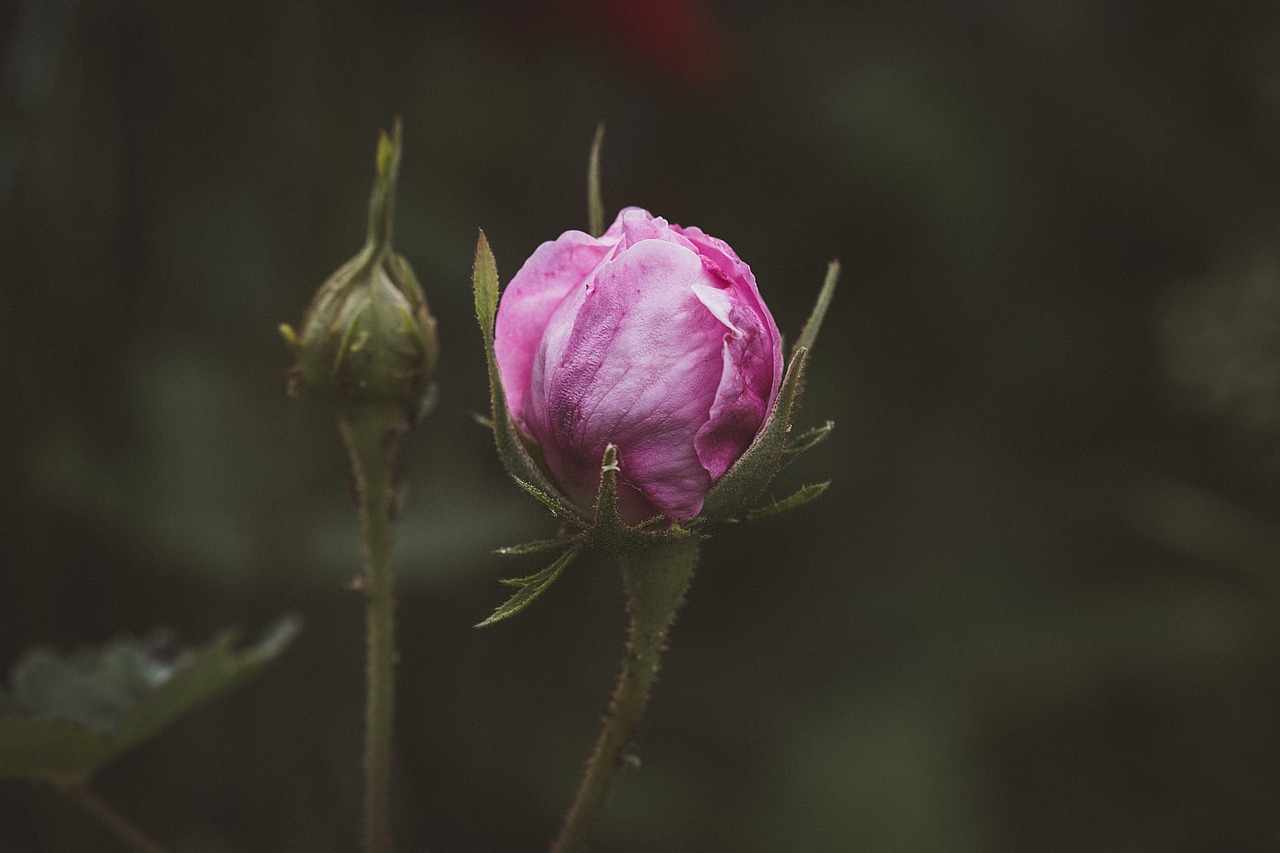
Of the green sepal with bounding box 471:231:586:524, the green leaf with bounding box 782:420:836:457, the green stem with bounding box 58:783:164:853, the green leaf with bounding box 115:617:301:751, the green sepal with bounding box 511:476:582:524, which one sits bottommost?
the green stem with bounding box 58:783:164:853

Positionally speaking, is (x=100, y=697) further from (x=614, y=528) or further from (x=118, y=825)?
(x=614, y=528)

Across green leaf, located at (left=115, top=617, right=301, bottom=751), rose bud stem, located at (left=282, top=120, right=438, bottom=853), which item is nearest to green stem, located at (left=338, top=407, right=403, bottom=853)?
rose bud stem, located at (left=282, top=120, right=438, bottom=853)

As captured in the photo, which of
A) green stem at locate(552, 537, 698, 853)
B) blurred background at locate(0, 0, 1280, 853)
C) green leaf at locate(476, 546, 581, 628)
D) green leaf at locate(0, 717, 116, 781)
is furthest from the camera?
blurred background at locate(0, 0, 1280, 853)

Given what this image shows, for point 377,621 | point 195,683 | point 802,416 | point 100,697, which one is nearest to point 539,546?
point 377,621

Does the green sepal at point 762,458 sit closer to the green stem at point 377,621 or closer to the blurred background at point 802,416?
the green stem at point 377,621

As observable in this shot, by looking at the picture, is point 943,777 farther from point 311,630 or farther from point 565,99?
point 565,99

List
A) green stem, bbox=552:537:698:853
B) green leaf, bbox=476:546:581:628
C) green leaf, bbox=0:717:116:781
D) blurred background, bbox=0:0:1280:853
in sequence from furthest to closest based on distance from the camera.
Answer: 1. blurred background, bbox=0:0:1280:853
2. green leaf, bbox=0:717:116:781
3. green stem, bbox=552:537:698:853
4. green leaf, bbox=476:546:581:628

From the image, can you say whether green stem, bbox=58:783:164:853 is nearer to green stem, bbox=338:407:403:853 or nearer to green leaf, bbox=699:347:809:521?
green stem, bbox=338:407:403:853
